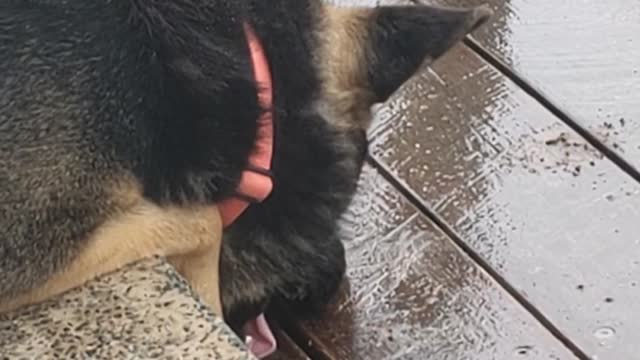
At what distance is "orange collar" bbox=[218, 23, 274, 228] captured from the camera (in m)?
1.75

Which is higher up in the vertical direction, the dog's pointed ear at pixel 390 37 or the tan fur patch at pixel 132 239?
the dog's pointed ear at pixel 390 37

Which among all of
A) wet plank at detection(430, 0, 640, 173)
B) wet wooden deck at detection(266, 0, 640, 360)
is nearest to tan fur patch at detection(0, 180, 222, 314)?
wet wooden deck at detection(266, 0, 640, 360)

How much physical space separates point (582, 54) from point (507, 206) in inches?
13.1

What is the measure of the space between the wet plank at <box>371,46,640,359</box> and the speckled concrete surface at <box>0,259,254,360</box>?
23.5 inches

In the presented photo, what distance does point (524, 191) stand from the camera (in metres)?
2.25

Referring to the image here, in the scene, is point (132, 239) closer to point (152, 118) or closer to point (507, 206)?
point (152, 118)

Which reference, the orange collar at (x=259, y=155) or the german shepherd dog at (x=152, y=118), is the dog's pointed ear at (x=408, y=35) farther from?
the orange collar at (x=259, y=155)

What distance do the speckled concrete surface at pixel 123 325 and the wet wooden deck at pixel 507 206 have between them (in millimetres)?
427

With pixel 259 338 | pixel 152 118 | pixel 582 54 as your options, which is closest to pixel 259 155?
pixel 152 118

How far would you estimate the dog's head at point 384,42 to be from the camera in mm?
1870

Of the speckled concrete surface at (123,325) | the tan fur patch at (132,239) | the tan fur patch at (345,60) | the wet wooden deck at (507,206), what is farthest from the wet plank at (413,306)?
the speckled concrete surface at (123,325)

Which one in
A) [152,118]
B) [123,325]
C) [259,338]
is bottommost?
[259,338]

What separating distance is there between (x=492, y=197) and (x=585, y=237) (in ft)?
0.46

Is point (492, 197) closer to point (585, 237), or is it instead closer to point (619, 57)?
point (585, 237)
